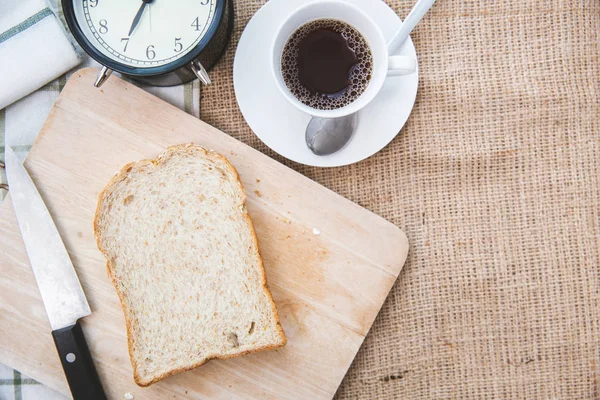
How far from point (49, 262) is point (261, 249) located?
544mm

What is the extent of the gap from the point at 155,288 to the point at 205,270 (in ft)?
0.45

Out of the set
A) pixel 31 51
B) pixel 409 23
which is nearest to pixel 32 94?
pixel 31 51

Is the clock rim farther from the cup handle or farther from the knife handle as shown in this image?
the knife handle

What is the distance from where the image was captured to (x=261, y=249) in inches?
51.7

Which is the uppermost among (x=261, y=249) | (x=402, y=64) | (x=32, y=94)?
(x=32, y=94)

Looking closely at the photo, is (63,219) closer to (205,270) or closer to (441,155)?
(205,270)

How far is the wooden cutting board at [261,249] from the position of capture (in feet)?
4.26

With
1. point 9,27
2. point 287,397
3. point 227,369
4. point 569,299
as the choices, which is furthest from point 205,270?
point 569,299

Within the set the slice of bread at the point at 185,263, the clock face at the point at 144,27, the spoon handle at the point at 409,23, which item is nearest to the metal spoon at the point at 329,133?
the spoon handle at the point at 409,23

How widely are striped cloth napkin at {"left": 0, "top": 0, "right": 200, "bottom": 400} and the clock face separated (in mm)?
203

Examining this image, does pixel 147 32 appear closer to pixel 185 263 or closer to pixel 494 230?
pixel 185 263

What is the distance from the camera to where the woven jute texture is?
1.37 metres

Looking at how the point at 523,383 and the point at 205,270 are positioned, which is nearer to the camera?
the point at 205,270

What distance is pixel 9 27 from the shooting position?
1.36m
